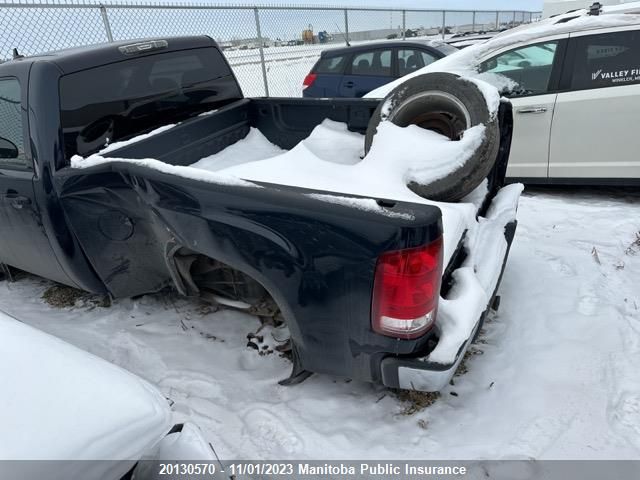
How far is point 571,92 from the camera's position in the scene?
14.4 feet

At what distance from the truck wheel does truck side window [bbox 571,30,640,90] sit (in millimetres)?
2051

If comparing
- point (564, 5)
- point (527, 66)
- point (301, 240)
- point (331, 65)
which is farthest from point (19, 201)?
point (564, 5)

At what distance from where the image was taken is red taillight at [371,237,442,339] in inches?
69.1

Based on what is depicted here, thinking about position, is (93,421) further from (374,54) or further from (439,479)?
(374,54)

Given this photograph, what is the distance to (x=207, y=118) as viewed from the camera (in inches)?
138

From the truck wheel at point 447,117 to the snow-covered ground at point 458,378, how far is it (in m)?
0.87

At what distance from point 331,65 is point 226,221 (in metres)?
6.25

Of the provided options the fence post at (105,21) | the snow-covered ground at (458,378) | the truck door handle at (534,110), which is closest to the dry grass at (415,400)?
the snow-covered ground at (458,378)

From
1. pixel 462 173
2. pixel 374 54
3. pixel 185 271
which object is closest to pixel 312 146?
pixel 462 173

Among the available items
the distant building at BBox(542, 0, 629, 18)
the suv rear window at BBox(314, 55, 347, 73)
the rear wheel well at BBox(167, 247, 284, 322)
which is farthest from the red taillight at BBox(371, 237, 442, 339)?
the distant building at BBox(542, 0, 629, 18)

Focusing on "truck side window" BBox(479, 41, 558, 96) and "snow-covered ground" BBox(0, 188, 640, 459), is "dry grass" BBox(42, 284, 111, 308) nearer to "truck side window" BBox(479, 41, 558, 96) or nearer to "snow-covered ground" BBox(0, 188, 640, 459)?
"snow-covered ground" BBox(0, 188, 640, 459)

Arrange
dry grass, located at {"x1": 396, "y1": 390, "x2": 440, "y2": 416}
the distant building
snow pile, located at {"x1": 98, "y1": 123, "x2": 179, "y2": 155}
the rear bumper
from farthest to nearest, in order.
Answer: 1. the distant building
2. snow pile, located at {"x1": 98, "y1": 123, "x2": 179, "y2": 155}
3. dry grass, located at {"x1": 396, "y1": 390, "x2": 440, "y2": 416}
4. the rear bumper

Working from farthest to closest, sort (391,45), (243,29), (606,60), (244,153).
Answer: (243,29) < (391,45) < (606,60) < (244,153)

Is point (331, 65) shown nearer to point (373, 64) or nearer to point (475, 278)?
→ point (373, 64)
